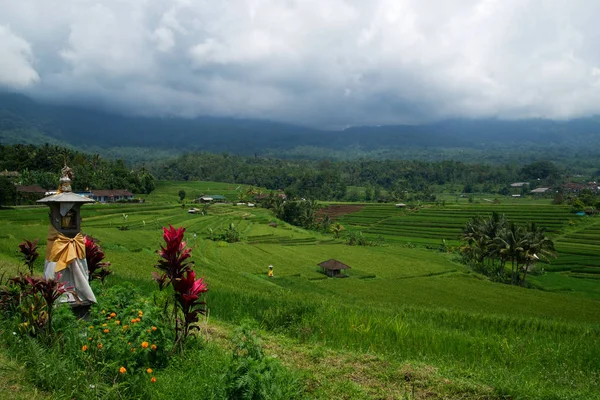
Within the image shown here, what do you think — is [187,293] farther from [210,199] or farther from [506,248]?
[210,199]

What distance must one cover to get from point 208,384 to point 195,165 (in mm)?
152673

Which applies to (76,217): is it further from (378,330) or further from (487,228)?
(487,228)

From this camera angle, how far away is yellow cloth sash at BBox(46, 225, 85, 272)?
645 cm

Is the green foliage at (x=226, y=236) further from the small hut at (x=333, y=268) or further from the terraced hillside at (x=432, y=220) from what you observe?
the terraced hillside at (x=432, y=220)

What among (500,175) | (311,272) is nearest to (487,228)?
(311,272)

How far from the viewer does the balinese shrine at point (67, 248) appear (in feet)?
21.2

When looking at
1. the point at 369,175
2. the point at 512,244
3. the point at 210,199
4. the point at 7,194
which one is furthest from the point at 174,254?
the point at 369,175

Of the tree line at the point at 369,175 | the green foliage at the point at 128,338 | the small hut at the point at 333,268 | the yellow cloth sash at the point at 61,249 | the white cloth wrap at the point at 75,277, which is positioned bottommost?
the small hut at the point at 333,268

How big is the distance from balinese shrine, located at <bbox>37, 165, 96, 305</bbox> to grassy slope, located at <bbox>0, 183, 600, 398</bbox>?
3.00 meters

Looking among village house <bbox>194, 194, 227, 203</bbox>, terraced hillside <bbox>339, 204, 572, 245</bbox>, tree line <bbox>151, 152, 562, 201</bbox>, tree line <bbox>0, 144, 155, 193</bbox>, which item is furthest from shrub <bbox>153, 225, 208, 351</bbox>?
tree line <bbox>151, 152, 562, 201</bbox>

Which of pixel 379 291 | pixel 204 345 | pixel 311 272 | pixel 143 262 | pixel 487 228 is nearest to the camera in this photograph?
pixel 204 345

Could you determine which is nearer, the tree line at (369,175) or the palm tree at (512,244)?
the palm tree at (512,244)

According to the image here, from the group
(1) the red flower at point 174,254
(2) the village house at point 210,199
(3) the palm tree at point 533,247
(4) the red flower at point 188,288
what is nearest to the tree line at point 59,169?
(2) the village house at point 210,199

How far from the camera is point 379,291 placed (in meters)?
24.9
